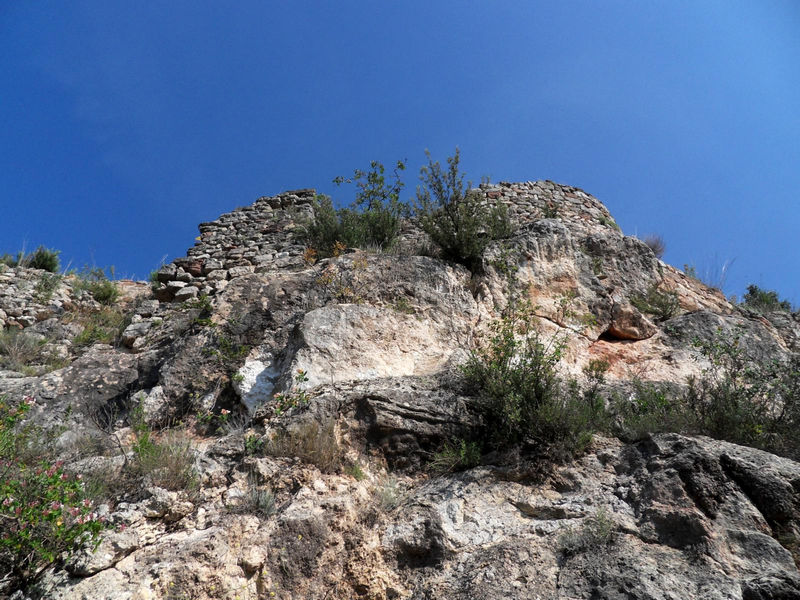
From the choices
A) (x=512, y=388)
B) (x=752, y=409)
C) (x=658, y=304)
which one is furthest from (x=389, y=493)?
(x=658, y=304)

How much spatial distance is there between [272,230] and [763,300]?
8.94m

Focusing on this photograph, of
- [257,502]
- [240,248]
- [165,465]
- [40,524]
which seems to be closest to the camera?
[40,524]

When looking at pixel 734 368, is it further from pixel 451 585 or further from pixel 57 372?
pixel 57 372

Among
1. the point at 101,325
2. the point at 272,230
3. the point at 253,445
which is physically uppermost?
the point at 272,230

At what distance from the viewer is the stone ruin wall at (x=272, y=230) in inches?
299

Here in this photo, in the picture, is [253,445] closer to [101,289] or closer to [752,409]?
[752,409]

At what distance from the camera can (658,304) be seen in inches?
264

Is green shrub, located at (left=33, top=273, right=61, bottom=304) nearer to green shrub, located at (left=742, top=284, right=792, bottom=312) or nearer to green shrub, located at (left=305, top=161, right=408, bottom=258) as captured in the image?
green shrub, located at (left=305, top=161, right=408, bottom=258)

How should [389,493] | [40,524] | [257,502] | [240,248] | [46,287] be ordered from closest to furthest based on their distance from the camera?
[40,524], [257,502], [389,493], [46,287], [240,248]

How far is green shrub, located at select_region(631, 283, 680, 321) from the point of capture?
6586 millimetres

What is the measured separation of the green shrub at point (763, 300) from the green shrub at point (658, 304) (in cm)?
311

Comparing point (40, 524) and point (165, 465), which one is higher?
point (165, 465)

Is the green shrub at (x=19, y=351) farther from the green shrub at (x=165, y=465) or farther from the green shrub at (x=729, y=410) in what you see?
the green shrub at (x=729, y=410)

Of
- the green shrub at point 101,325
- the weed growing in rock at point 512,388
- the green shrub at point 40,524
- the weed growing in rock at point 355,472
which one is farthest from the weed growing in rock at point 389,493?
the green shrub at point 101,325
